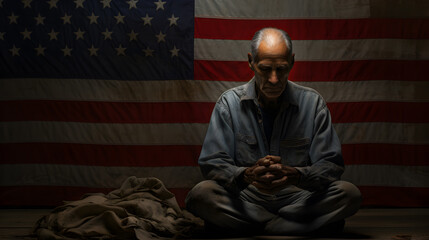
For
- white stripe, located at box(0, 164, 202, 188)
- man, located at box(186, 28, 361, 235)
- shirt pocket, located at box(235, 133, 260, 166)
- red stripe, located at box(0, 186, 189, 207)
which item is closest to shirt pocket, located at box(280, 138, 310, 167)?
man, located at box(186, 28, 361, 235)

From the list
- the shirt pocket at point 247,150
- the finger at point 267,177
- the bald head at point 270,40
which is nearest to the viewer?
the finger at point 267,177

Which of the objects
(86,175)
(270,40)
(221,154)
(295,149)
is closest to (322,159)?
(295,149)

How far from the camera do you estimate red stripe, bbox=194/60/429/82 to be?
426cm

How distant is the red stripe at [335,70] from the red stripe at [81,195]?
905 millimetres

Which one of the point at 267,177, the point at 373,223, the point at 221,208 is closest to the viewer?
the point at 267,177

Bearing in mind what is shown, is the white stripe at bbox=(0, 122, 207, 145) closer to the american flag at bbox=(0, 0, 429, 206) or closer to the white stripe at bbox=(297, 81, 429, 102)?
the american flag at bbox=(0, 0, 429, 206)

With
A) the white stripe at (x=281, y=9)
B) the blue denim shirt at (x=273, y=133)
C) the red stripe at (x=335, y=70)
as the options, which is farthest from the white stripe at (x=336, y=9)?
the blue denim shirt at (x=273, y=133)

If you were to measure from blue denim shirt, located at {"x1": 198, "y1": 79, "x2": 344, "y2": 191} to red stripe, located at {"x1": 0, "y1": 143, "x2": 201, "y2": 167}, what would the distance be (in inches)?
38.3

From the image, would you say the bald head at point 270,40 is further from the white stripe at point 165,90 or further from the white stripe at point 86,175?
the white stripe at point 86,175

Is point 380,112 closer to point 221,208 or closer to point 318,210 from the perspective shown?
point 318,210

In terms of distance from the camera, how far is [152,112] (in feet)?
14.1

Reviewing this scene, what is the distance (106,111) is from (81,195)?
2.33 feet

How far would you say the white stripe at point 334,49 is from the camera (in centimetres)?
426

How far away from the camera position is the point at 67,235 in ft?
10.3
